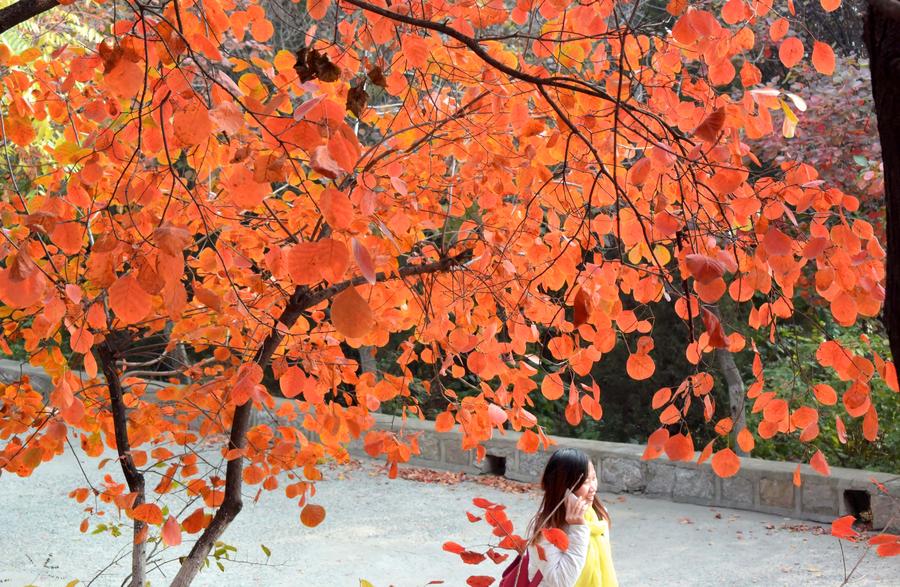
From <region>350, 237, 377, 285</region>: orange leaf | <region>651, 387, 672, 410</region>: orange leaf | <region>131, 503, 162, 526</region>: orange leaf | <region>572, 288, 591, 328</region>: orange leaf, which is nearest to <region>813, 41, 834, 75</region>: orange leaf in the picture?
<region>651, 387, 672, 410</region>: orange leaf

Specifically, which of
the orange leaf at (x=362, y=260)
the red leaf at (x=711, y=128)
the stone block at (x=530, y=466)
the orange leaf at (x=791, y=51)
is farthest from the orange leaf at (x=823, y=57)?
the stone block at (x=530, y=466)

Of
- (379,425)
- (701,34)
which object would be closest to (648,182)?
(701,34)

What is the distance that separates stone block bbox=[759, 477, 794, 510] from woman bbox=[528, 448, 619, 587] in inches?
143

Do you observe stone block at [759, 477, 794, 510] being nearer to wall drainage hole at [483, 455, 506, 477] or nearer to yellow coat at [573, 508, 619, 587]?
wall drainage hole at [483, 455, 506, 477]

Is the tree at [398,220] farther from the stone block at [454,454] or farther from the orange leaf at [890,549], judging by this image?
the stone block at [454,454]

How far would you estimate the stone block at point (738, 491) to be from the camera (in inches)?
270

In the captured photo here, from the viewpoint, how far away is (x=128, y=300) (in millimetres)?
1636

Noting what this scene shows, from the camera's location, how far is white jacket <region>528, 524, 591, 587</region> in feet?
10.2

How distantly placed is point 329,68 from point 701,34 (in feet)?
2.89

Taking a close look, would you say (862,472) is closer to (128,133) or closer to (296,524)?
(296,524)

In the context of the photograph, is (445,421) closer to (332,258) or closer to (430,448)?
(332,258)

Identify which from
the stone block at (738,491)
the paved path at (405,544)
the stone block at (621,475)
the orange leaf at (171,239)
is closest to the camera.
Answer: the orange leaf at (171,239)

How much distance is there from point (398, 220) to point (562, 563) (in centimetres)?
129

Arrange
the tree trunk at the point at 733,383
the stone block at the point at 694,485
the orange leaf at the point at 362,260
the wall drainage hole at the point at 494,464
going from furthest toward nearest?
the wall drainage hole at the point at 494,464, the tree trunk at the point at 733,383, the stone block at the point at 694,485, the orange leaf at the point at 362,260
